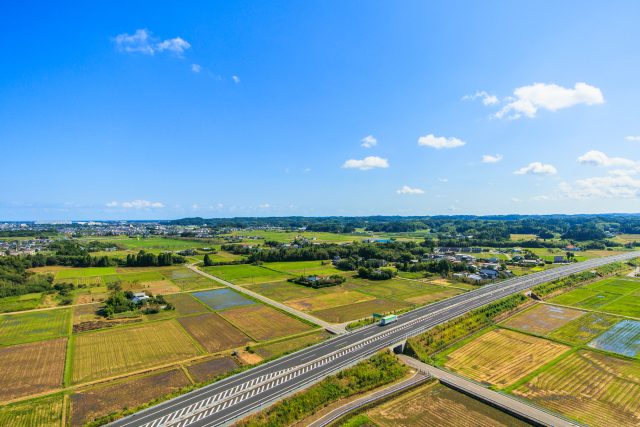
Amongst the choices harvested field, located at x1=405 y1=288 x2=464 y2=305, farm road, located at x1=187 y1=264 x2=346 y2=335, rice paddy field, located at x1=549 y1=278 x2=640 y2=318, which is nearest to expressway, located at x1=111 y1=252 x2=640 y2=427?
farm road, located at x1=187 y1=264 x2=346 y2=335

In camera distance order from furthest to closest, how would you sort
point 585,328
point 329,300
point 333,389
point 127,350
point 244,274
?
point 244,274
point 329,300
point 585,328
point 127,350
point 333,389

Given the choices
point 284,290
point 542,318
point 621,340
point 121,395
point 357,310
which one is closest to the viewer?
point 121,395

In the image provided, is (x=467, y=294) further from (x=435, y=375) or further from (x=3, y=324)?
(x=3, y=324)

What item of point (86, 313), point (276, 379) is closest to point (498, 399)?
point (276, 379)

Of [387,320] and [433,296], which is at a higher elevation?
[387,320]

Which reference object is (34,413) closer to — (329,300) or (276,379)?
(276,379)

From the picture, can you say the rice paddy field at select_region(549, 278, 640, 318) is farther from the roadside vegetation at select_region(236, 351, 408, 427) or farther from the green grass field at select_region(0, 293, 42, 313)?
the green grass field at select_region(0, 293, 42, 313)
